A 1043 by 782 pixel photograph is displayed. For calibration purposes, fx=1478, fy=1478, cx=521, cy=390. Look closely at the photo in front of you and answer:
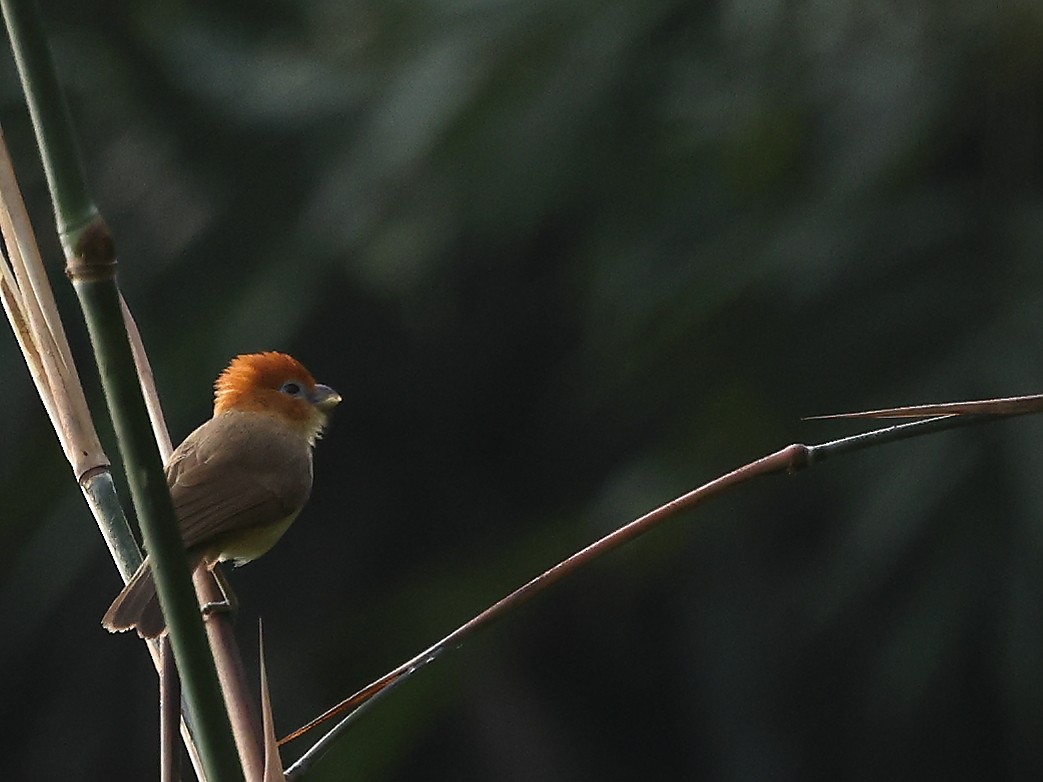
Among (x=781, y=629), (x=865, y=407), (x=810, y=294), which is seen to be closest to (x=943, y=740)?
(x=781, y=629)

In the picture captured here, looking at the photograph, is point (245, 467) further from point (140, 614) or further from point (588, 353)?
point (588, 353)

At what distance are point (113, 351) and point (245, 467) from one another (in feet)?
3.18

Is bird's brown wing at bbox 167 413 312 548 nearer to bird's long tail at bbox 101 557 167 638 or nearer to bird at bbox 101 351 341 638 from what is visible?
bird at bbox 101 351 341 638

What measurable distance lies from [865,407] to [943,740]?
73 cm

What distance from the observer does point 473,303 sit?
133 inches

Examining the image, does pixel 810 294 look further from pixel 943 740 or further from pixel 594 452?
pixel 943 740

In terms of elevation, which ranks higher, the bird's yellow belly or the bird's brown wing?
the bird's brown wing

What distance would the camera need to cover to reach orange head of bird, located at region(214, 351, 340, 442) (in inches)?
68.3

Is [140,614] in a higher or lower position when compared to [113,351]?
lower

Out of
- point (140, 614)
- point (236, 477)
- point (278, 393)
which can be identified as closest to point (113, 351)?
point (140, 614)

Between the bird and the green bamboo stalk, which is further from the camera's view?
the bird

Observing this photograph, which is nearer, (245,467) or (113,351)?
(113,351)

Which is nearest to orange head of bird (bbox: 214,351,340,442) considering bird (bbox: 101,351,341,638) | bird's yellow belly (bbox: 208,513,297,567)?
bird (bbox: 101,351,341,638)

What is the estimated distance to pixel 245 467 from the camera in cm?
146
